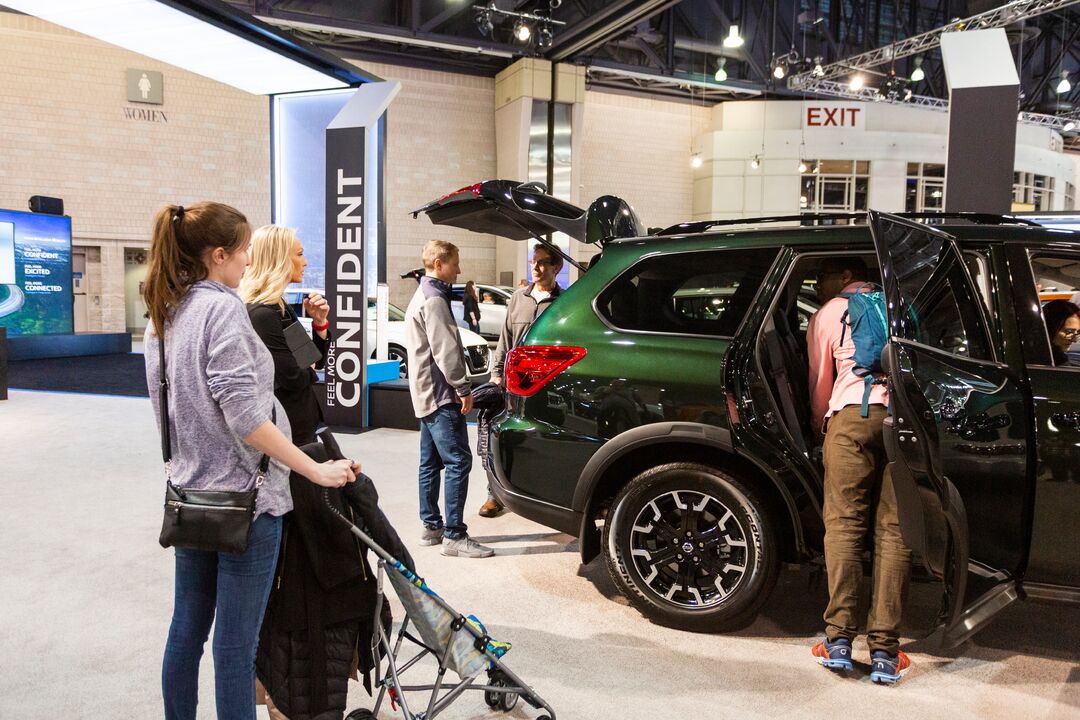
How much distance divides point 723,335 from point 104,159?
1686cm

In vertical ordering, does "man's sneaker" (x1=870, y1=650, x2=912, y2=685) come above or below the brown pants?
below

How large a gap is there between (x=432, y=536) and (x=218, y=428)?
7.98 feet

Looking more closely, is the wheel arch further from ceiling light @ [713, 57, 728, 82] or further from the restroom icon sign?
ceiling light @ [713, 57, 728, 82]

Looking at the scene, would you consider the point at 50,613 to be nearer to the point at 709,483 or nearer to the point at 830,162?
the point at 709,483

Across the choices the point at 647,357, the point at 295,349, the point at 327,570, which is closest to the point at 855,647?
the point at 647,357

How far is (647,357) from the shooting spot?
2998 millimetres

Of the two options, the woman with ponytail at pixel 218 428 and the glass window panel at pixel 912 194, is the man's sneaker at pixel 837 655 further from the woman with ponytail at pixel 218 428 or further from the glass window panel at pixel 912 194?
the glass window panel at pixel 912 194

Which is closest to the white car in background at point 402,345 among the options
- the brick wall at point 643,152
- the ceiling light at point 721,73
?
the brick wall at point 643,152

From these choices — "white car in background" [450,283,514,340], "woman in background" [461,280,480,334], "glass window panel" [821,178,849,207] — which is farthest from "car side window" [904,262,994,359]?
"glass window panel" [821,178,849,207]

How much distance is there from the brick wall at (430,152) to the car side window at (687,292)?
49.6 feet

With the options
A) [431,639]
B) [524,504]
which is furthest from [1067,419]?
[431,639]

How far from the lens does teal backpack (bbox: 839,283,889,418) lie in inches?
99.8

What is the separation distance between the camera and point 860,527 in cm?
265

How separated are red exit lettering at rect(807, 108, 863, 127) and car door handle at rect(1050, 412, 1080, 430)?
1889cm
